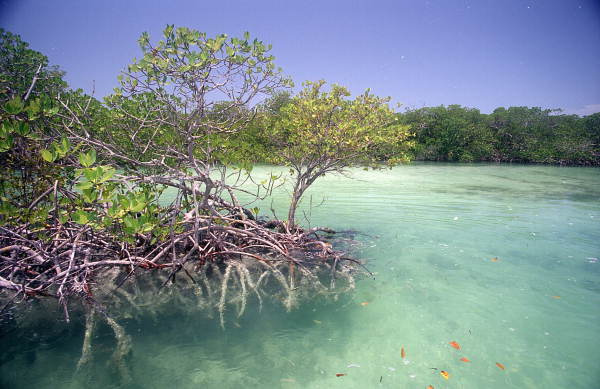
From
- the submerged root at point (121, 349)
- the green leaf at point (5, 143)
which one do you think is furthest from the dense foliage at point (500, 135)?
the green leaf at point (5, 143)

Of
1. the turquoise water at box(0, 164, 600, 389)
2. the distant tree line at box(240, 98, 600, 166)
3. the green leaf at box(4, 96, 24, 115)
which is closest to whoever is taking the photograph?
the green leaf at box(4, 96, 24, 115)

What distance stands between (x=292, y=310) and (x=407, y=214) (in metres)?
6.61

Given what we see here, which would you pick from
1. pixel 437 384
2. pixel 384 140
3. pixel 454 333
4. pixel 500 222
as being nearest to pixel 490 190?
pixel 500 222

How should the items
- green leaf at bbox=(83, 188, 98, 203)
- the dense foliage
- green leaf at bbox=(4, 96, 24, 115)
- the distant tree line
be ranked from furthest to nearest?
the dense foliage < the distant tree line < green leaf at bbox=(4, 96, 24, 115) < green leaf at bbox=(83, 188, 98, 203)

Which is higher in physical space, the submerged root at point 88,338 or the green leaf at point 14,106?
the green leaf at point 14,106

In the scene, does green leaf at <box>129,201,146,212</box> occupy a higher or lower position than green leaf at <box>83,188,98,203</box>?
lower

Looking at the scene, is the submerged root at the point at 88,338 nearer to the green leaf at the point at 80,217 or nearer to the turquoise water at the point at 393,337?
the turquoise water at the point at 393,337

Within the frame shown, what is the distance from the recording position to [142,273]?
5.23 metres

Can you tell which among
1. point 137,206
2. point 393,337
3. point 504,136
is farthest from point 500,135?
point 137,206

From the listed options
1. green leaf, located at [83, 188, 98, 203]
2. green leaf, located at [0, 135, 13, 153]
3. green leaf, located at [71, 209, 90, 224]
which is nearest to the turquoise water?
green leaf, located at [71, 209, 90, 224]

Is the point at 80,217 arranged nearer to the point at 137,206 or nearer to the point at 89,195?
the point at 89,195

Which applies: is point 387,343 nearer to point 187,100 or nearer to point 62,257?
point 187,100

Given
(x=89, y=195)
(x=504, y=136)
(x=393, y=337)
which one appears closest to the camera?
(x=89, y=195)

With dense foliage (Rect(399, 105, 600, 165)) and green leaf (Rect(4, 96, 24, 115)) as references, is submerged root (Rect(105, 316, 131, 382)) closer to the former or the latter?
green leaf (Rect(4, 96, 24, 115))
